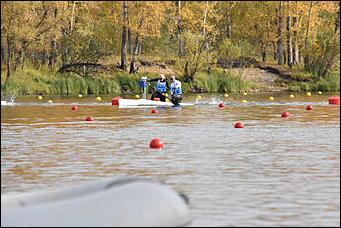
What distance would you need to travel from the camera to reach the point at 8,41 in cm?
5409

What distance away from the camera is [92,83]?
56.7 metres

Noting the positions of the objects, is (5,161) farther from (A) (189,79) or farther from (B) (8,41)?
(A) (189,79)

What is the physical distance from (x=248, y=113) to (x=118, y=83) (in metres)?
23.4

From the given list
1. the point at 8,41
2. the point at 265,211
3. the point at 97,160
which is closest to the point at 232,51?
the point at 8,41

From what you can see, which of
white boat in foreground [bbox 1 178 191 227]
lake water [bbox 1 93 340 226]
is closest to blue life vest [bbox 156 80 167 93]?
lake water [bbox 1 93 340 226]

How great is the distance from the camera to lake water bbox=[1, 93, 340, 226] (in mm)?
12633

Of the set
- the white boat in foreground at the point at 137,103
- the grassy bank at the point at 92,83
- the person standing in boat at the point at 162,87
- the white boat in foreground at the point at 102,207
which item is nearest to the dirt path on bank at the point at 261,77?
the grassy bank at the point at 92,83

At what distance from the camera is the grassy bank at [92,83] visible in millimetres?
52938

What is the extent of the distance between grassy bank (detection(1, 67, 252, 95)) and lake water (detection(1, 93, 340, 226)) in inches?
748

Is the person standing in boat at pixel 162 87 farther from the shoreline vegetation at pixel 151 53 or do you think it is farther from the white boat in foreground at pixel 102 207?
the white boat in foreground at pixel 102 207

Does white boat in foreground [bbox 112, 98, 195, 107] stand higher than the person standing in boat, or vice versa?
the person standing in boat

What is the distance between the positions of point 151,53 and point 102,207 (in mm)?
64664

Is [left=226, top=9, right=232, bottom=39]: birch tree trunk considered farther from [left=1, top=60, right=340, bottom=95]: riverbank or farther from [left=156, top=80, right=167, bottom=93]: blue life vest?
[left=156, top=80, right=167, bottom=93]: blue life vest

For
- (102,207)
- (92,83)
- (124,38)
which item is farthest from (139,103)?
(102,207)
